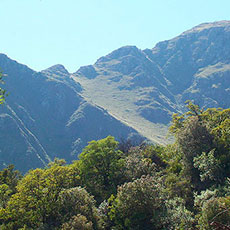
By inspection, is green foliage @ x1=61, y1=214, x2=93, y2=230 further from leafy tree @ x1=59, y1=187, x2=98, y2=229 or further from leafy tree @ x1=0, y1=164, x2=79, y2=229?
leafy tree @ x1=0, y1=164, x2=79, y2=229

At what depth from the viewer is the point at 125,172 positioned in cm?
4934

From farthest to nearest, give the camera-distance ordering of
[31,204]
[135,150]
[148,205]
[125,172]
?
[135,150] → [125,172] → [31,204] → [148,205]

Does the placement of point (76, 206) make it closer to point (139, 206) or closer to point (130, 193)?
point (130, 193)

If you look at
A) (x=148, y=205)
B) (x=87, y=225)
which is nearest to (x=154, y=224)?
(x=148, y=205)

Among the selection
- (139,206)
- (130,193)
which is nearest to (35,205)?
(130,193)

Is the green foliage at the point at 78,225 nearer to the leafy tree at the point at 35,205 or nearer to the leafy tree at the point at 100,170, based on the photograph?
the leafy tree at the point at 35,205

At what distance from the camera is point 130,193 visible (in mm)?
34938

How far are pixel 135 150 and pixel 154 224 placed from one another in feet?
88.0

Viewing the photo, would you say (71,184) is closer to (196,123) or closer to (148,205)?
(148,205)

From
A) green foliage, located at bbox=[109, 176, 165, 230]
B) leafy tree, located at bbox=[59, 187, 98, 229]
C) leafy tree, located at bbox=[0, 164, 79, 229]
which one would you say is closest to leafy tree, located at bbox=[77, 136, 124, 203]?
leafy tree, located at bbox=[0, 164, 79, 229]

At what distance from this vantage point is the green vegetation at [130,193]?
110ft

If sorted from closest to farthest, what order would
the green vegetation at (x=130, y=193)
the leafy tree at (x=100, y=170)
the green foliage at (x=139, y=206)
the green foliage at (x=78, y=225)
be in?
1. the green foliage at (x=78, y=225)
2. the green vegetation at (x=130, y=193)
3. the green foliage at (x=139, y=206)
4. the leafy tree at (x=100, y=170)

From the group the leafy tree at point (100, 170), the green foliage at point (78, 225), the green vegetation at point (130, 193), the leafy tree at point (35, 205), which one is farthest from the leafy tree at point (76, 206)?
the leafy tree at point (100, 170)

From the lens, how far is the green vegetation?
33506mm
